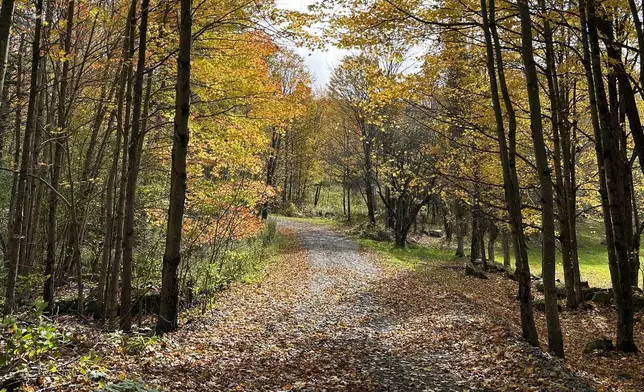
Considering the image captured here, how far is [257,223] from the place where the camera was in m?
14.4

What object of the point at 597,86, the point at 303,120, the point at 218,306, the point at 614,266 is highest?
the point at 303,120

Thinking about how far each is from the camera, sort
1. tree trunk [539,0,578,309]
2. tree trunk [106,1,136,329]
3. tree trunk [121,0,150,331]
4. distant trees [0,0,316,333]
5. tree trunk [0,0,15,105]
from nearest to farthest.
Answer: tree trunk [0,0,15,105], distant trees [0,0,316,333], tree trunk [121,0,150,331], tree trunk [106,1,136,329], tree trunk [539,0,578,309]

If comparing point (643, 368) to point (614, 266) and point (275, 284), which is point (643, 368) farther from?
point (275, 284)

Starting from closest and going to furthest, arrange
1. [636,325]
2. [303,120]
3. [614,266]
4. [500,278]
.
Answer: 1. [614,266]
2. [636,325]
3. [500,278]
4. [303,120]

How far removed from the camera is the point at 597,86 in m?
6.28

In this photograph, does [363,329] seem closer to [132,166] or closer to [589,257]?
[132,166]

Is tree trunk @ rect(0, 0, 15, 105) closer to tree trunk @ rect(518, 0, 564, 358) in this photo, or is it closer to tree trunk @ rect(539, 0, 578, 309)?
tree trunk @ rect(518, 0, 564, 358)

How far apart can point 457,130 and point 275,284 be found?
920 centimetres

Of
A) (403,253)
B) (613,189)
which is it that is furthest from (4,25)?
(403,253)

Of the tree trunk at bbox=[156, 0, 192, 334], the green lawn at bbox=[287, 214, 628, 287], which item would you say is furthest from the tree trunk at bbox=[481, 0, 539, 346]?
the green lawn at bbox=[287, 214, 628, 287]

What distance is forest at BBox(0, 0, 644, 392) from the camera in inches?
210

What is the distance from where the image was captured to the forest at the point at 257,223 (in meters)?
5.34

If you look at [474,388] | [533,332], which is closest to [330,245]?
[533,332]

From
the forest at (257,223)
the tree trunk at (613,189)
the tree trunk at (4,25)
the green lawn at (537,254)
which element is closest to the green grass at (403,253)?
the green lawn at (537,254)
